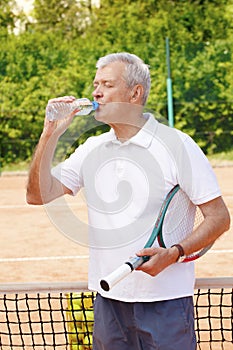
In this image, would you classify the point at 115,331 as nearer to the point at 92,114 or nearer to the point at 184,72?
the point at 92,114

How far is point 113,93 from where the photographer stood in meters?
1.87

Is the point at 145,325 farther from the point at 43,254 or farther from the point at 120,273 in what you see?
the point at 43,254

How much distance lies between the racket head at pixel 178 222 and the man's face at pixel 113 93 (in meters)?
0.26

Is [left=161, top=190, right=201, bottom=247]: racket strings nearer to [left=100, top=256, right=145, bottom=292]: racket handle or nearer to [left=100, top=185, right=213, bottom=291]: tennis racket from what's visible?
[left=100, top=185, right=213, bottom=291]: tennis racket

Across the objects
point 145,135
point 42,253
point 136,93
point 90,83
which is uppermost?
point 136,93

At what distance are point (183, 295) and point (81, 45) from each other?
1171cm

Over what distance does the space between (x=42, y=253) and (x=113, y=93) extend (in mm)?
4549

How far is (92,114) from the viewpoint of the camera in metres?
1.89

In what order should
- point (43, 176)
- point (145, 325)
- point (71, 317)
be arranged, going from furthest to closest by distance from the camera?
point (71, 317), point (43, 176), point (145, 325)

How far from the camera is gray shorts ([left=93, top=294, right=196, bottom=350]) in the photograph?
1839 mm

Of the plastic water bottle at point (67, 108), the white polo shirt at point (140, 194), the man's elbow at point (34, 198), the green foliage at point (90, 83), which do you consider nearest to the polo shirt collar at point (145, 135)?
the white polo shirt at point (140, 194)

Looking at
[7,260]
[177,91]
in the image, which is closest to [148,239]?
[7,260]

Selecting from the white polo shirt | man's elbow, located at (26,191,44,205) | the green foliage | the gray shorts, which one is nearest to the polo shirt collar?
the white polo shirt

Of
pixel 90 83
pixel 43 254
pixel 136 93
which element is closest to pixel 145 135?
pixel 136 93
